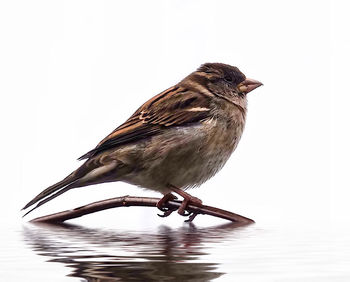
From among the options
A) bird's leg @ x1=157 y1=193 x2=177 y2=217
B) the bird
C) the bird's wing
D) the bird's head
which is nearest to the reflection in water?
bird's leg @ x1=157 y1=193 x2=177 y2=217

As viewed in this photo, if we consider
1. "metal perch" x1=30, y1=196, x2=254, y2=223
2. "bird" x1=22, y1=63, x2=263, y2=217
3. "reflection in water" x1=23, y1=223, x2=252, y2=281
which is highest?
"bird" x1=22, y1=63, x2=263, y2=217

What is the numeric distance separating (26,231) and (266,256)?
Result: 7.69 ft

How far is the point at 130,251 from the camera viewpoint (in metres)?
4.04

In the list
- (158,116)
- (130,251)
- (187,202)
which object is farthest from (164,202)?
(130,251)

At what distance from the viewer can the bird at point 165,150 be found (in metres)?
6.21

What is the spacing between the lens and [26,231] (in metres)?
5.43

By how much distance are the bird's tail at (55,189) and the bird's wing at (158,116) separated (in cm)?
22

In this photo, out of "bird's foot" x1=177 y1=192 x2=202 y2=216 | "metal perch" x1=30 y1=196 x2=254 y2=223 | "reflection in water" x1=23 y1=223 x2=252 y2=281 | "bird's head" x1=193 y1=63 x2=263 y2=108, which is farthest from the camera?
"bird's head" x1=193 y1=63 x2=263 y2=108

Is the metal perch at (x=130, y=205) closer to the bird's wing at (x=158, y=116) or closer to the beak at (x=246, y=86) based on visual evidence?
the bird's wing at (x=158, y=116)

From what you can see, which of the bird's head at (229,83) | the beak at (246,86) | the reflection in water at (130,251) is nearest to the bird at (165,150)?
the bird's head at (229,83)

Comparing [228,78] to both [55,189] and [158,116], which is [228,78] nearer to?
[158,116]

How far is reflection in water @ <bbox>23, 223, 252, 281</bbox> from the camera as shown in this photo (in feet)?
11.1

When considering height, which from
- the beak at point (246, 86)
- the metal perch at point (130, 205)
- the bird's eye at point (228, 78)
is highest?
the bird's eye at point (228, 78)

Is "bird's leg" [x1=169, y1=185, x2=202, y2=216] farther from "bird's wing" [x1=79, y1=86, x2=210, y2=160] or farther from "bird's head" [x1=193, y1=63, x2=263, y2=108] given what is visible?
"bird's head" [x1=193, y1=63, x2=263, y2=108]
